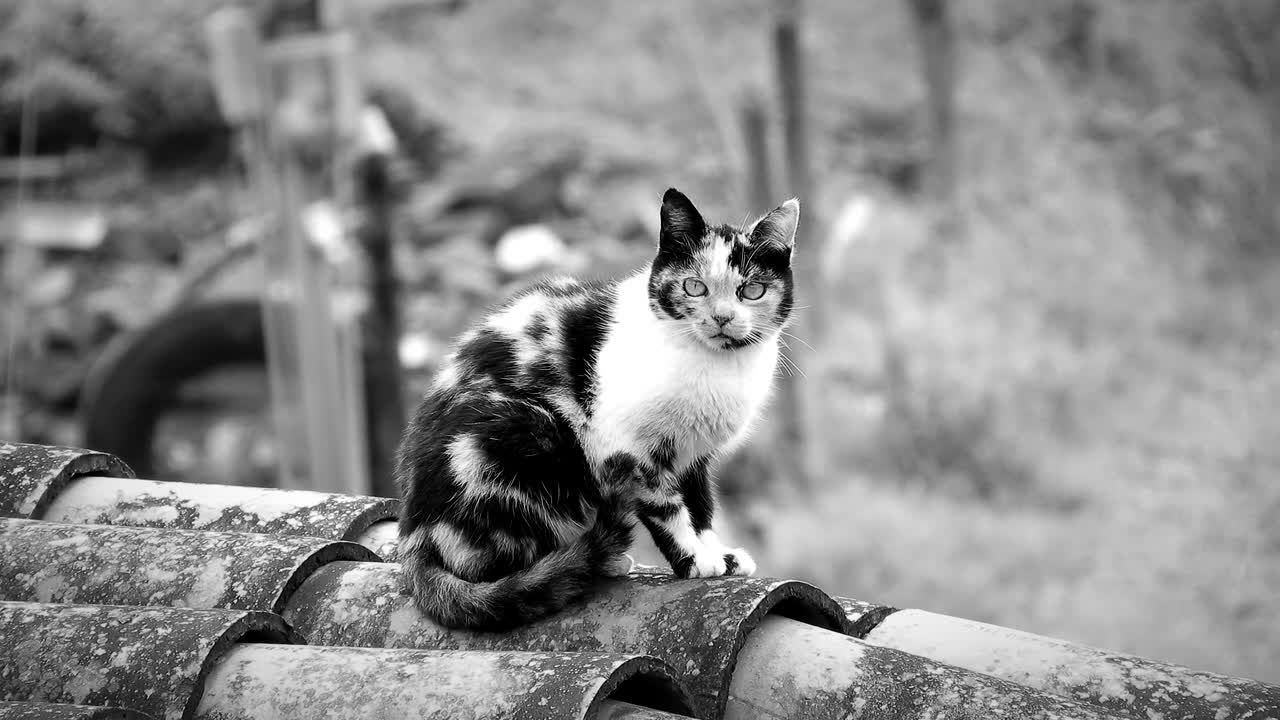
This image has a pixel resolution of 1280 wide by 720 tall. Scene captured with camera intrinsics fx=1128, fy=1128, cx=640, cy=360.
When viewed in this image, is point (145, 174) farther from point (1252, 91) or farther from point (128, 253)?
point (1252, 91)

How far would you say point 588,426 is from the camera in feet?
7.01

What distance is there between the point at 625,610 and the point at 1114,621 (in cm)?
613

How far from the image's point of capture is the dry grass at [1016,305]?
771 cm

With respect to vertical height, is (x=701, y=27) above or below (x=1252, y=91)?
above

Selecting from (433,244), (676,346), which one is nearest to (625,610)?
(676,346)

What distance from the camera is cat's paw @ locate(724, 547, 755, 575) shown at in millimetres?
2199

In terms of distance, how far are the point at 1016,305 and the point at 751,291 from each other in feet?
29.5

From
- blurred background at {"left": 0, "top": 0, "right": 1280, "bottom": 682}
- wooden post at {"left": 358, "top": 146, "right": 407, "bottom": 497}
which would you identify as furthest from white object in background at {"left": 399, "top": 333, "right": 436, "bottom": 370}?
wooden post at {"left": 358, "top": 146, "right": 407, "bottom": 497}

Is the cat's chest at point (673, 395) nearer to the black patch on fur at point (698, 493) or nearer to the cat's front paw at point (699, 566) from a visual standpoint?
the black patch on fur at point (698, 493)

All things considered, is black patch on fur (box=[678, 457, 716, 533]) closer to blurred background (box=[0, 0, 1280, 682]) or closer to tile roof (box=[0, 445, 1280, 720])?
tile roof (box=[0, 445, 1280, 720])

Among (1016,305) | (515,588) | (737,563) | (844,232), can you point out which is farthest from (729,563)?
(844,232)

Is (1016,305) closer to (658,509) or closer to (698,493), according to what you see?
(698,493)

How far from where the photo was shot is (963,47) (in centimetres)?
1339

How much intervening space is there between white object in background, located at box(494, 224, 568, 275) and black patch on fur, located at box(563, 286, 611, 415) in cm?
787
